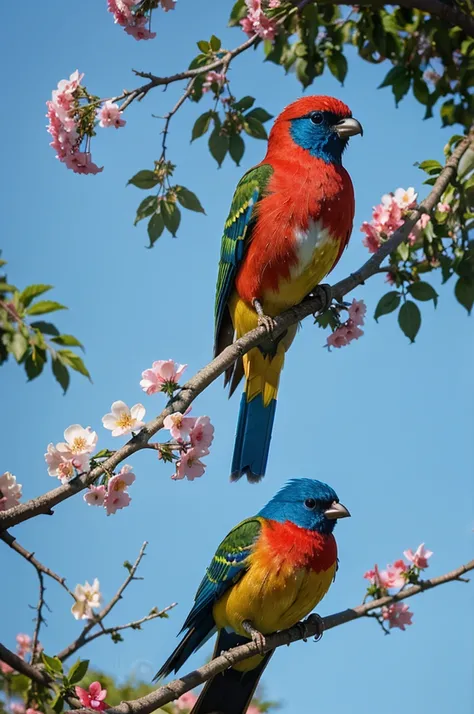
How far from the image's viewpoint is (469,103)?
431 cm

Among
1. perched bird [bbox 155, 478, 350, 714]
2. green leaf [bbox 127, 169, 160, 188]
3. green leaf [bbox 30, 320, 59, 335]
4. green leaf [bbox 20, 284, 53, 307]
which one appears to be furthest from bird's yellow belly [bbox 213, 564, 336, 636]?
green leaf [bbox 127, 169, 160, 188]

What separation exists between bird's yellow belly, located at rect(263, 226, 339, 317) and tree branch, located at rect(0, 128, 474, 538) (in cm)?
7

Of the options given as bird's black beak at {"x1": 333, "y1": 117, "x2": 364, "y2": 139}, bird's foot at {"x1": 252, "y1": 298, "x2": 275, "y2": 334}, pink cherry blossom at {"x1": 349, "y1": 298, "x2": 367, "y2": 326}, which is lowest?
bird's foot at {"x1": 252, "y1": 298, "x2": 275, "y2": 334}

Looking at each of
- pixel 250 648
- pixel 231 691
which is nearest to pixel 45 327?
pixel 250 648

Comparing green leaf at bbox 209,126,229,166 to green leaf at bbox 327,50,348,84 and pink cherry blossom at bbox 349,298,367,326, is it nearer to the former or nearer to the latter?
green leaf at bbox 327,50,348,84

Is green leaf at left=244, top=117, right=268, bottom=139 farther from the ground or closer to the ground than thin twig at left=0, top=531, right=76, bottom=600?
farther from the ground

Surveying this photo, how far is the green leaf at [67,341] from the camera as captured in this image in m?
2.61

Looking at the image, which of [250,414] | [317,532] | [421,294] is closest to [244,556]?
[317,532]

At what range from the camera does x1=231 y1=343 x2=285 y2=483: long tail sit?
3551 millimetres

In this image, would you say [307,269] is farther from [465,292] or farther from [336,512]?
[336,512]

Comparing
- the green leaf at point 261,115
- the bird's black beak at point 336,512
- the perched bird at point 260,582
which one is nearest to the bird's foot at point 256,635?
the perched bird at point 260,582

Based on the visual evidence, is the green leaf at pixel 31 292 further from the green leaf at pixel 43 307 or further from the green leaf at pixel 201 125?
the green leaf at pixel 201 125

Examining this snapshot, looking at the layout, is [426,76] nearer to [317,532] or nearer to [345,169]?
[345,169]

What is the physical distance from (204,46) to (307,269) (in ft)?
3.83
